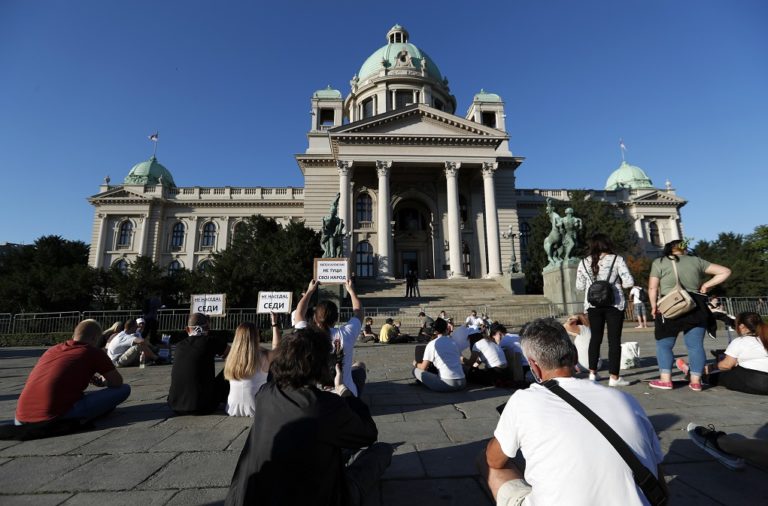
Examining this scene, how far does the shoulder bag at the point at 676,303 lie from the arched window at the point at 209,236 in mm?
41025

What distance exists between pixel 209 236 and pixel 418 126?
79.9 ft

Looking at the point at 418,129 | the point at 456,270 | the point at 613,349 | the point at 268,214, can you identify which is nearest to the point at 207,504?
the point at 613,349

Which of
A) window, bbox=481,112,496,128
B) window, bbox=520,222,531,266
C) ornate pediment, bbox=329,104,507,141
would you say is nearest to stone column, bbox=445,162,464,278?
ornate pediment, bbox=329,104,507,141

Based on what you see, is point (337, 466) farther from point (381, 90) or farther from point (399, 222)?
point (381, 90)

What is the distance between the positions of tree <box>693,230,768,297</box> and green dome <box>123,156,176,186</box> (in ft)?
167

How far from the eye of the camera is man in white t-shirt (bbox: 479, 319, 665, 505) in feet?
4.68

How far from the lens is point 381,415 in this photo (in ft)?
14.3

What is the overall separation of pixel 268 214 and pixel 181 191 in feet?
32.2

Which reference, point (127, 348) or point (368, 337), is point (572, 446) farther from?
point (368, 337)

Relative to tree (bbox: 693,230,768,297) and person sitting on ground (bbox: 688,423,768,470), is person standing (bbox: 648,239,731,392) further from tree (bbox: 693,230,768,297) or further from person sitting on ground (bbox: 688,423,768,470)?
tree (bbox: 693,230,768,297)

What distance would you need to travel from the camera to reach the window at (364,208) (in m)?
34.3

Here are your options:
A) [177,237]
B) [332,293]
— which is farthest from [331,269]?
[177,237]

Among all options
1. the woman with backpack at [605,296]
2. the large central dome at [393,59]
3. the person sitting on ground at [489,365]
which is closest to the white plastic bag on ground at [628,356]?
the woman with backpack at [605,296]

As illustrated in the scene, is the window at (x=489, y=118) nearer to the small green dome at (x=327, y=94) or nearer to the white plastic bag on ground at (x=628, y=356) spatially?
the small green dome at (x=327, y=94)
